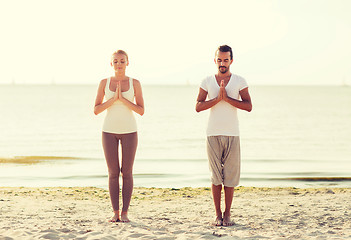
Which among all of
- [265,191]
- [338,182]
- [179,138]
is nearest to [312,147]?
[179,138]

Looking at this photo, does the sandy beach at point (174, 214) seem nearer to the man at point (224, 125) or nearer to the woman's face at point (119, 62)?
the man at point (224, 125)

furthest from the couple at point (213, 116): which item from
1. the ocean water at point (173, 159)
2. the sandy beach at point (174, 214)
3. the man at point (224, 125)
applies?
the ocean water at point (173, 159)

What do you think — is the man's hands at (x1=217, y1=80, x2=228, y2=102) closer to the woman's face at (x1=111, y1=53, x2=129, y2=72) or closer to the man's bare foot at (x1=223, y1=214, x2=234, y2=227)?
the woman's face at (x1=111, y1=53, x2=129, y2=72)

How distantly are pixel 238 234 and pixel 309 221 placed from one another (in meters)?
1.25

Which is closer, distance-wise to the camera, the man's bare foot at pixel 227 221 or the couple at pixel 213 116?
the couple at pixel 213 116

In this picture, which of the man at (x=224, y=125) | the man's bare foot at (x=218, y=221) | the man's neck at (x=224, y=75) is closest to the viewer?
the man at (x=224, y=125)

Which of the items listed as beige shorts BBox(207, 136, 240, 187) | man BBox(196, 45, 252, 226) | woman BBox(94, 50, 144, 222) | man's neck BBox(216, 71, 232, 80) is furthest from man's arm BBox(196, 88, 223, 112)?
woman BBox(94, 50, 144, 222)

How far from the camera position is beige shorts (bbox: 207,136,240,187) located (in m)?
5.54

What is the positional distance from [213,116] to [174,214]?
5.98ft

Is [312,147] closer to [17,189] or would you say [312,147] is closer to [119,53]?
[17,189]

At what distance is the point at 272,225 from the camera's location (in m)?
5.96

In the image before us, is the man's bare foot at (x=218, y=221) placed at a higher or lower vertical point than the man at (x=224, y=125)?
lower

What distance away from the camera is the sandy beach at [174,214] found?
5.44 metres

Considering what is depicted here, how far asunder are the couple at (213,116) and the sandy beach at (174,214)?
0.59 meters
